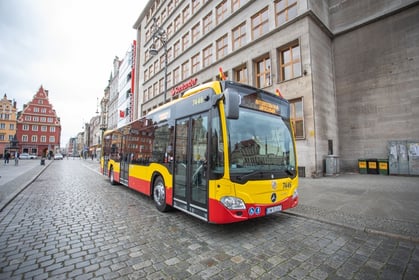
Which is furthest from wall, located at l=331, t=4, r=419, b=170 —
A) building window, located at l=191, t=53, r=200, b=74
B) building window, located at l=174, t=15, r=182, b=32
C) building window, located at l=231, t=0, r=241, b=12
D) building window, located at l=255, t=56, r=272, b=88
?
building window, located at l=174, t=15, r=182, b=32

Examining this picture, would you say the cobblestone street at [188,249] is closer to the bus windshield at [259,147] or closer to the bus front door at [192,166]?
the bus front door at [192,166]

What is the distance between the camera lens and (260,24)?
51.1ft

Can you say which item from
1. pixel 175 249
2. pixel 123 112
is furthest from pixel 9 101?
pixel 175 249

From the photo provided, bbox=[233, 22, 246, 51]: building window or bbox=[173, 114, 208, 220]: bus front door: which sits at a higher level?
bbox=[233, 22, 246, 51]: building window

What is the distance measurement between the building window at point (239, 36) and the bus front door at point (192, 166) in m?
14.9

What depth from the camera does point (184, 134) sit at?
4.94 meters

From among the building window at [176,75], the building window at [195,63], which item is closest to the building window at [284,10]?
the building window at [195,63]

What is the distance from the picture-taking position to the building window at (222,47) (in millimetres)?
18837

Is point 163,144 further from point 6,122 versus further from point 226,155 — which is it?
point 6,122

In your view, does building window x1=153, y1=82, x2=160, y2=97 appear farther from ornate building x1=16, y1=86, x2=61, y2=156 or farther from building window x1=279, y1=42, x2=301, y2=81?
ornate building x1=16, y1=86, x2=61, y2=156

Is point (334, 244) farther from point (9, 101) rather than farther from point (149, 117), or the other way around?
point (9, 101)

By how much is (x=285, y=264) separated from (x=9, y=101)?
88.1 meters

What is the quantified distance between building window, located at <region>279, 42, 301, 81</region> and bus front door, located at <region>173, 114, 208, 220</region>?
36.5 feet

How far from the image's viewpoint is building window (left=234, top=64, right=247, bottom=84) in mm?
17062
